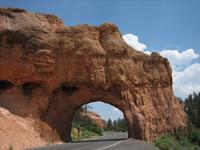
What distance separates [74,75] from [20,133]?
9.45 metres

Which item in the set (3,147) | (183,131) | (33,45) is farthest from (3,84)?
(183,131)

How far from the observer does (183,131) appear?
130ft

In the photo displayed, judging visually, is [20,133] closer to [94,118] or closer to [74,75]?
[74,75]

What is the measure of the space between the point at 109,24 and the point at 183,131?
13.9 meters

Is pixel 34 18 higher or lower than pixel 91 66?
higher

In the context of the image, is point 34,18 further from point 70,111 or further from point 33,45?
point 70,111

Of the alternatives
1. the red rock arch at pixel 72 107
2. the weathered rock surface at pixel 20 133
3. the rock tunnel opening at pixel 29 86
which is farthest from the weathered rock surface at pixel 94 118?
the weathered rock surface at pixel 20 133

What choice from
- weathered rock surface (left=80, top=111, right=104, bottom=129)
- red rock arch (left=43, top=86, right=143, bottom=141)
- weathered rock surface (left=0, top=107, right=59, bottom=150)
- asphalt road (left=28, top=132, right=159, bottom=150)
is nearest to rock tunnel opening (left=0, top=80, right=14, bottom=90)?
weathered rock surface (left=0, top=107, right=59, bottom=150)

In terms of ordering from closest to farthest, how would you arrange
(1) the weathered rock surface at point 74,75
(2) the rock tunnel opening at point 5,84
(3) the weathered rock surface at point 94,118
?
(1) the weathered rock surface at point 74,75
(2) the rock tunnel opening at point 5,84
(3) the weathered rock surface at point 94,118

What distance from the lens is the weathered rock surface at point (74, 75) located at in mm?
35562

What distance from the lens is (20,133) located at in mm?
29875

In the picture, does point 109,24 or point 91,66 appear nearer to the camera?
point 91,66

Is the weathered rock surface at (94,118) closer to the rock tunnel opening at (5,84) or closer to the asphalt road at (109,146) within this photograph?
the rock tunnel opening at (5,84)

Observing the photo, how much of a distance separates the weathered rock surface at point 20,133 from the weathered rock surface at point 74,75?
1.28 meters
